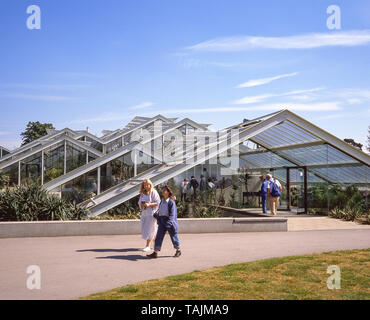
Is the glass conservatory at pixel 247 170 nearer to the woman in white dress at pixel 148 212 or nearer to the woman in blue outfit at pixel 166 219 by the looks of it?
the woman in white dress at pixel 148 212

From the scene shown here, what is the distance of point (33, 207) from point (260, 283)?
8.63 meters

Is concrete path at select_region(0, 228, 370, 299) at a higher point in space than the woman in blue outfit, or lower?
lower

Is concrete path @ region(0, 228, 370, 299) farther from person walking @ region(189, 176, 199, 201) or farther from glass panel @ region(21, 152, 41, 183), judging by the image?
glass panel @ region(21, 152, 41, 183)

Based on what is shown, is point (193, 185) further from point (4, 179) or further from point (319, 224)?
point (4, 179)

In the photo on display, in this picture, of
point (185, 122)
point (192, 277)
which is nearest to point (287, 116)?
point (192, 277)

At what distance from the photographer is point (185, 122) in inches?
1399

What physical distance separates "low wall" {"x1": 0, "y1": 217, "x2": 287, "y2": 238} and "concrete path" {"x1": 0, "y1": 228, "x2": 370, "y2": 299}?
1.28 ft

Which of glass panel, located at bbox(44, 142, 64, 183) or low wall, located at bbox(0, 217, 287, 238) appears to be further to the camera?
glass panel, located at bbox(44, 142, 64, 183)

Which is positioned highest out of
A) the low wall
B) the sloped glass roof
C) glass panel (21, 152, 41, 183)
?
the sloped glass roof

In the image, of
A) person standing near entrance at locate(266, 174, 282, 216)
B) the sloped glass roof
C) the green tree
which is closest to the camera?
the sloped glass roof

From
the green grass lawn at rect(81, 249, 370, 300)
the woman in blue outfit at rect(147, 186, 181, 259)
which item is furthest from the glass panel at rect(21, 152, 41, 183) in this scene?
the green grass lawn at rect(81, 249, 370, 300)

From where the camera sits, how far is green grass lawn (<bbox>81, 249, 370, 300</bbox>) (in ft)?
20.2
